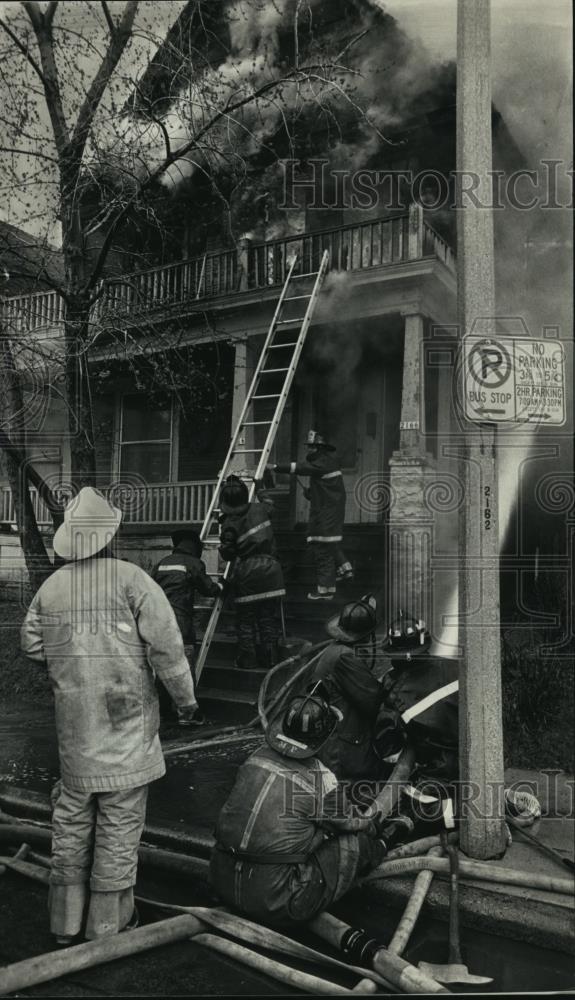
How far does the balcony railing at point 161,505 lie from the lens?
7477 mm

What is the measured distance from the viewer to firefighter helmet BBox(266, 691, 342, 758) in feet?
9.98

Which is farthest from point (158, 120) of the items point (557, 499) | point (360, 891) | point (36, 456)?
point (360, 891)

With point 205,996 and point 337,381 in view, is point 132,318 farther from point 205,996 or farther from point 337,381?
point 205,996

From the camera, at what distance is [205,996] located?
2576 millimetres

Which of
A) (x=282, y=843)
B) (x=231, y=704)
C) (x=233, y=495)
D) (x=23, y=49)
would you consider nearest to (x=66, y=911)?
(x=282, y=843)

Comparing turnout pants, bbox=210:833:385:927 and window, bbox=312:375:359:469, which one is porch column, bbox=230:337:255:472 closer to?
window, bbox=312:375:359:469

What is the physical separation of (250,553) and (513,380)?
3455 mm

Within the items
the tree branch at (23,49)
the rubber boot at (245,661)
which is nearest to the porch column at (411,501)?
the rubber boot at (245,661)

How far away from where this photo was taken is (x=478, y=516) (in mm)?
3537

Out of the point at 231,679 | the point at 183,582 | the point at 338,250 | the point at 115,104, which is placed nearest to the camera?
the point at 115,104

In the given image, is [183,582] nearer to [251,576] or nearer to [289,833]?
[251,576]

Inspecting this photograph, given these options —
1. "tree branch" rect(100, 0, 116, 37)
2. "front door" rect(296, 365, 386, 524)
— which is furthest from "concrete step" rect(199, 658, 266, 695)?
"tree branch" rect(100, 0, 116, 37)

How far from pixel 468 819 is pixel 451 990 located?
888 mm

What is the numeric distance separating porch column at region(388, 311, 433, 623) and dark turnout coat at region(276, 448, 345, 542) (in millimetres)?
494
